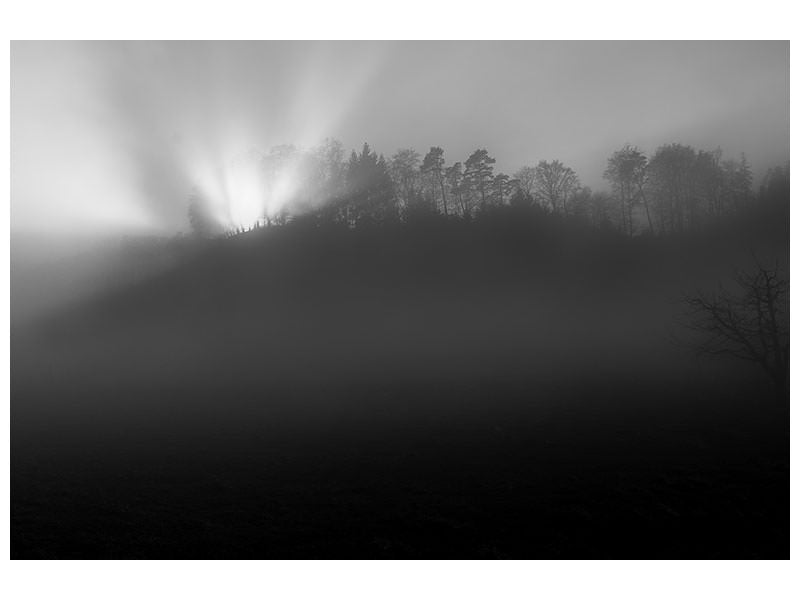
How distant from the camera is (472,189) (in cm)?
4269

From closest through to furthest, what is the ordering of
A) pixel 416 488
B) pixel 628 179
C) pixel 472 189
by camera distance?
1. pixel 416 488
2. pixel 628 179
3. pixel 472 189

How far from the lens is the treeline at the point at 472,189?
128 feet

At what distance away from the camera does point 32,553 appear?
11680mm

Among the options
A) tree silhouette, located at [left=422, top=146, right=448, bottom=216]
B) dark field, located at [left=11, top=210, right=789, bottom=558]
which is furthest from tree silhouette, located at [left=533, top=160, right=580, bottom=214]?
tree silhouette, located at [left=422, top=146, right=448, bottom=216]

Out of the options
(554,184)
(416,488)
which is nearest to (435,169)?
(554,184)

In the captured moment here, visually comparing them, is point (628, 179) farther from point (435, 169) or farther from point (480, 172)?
point (435, 169)

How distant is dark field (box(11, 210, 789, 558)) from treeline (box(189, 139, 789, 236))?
278cm

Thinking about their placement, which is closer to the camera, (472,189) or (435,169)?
(472,189)

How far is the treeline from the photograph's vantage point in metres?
39.1

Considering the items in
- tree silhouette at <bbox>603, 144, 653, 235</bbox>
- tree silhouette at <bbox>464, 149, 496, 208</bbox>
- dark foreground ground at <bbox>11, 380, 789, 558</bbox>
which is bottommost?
dark foreground ground at <bbox>11, 380, 789, 558</bbox>

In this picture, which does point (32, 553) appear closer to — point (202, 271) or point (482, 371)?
point (482, 371)

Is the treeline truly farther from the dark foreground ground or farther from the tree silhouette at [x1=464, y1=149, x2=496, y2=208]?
the dark foreground ground

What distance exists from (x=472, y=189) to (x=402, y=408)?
2836 cm
